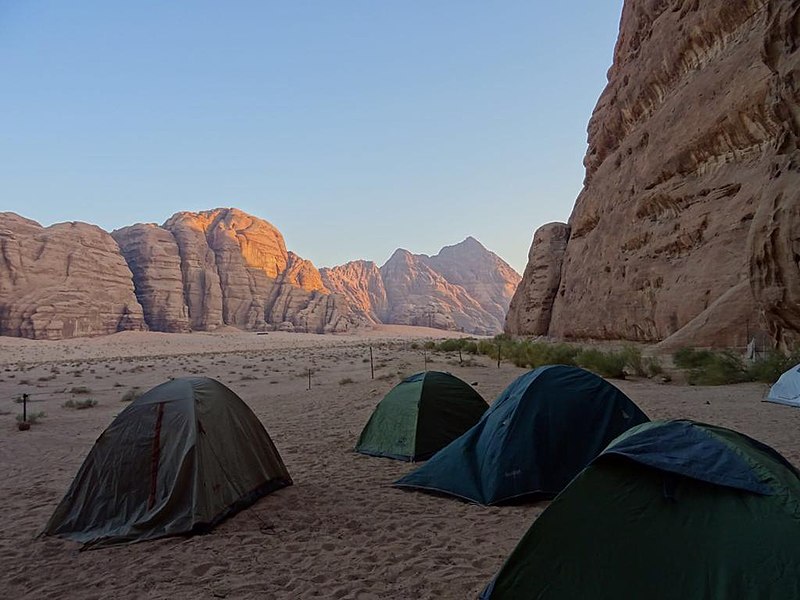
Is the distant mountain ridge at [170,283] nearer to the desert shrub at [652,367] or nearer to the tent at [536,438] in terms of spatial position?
the desert shrub at [652,367]

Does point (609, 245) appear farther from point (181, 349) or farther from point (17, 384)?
point (181, 349)

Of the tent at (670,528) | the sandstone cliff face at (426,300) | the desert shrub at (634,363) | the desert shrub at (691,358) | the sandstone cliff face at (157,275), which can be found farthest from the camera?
the sandstone cliff face at (426,300)

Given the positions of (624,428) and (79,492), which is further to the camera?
(624,428)

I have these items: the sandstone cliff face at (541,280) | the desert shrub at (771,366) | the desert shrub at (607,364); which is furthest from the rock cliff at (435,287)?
the desert shrub at (771,366)

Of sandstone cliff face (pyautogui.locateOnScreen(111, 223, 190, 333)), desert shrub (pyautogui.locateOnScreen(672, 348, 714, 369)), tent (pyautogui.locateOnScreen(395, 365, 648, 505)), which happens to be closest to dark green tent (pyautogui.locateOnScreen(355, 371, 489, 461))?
tent (pyautogui.locateOnScreen(395, 365, 648, 505))

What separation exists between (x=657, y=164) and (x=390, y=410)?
21525mm

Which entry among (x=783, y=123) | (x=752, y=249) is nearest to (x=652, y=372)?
(x=752, y=249)

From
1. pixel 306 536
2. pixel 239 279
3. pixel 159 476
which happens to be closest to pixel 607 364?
pixel 306 536

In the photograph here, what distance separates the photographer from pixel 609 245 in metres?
28.2

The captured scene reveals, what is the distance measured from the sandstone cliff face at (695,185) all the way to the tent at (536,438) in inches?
422

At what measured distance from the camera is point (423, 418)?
796cm

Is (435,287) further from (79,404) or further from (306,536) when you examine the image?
(306,536)

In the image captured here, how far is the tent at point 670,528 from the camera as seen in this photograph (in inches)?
108

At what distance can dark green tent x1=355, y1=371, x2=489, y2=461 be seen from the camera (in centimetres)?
791
